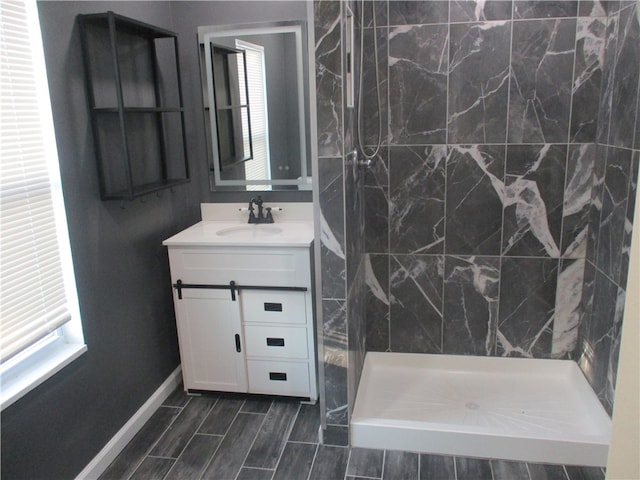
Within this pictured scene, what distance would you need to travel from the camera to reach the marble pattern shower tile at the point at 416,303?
9.48 ft

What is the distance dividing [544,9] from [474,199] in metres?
0.97

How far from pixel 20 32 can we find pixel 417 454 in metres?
2.34

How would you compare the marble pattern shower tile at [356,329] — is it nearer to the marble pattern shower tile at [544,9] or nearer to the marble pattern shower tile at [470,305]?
the marble pattern shower tile at [470,305]

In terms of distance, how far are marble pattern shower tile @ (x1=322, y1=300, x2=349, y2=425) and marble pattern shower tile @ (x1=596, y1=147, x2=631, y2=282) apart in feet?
4.05

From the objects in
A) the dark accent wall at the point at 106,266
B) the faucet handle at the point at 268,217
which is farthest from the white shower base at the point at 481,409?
the dark accent wall at the point at 106,266

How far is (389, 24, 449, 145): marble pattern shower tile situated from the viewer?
103 inches

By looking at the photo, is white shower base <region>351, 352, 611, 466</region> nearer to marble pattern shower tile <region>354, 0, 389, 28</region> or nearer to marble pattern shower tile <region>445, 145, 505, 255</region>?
marble pattern shower tile <region>445, 145, 505, 255</region>

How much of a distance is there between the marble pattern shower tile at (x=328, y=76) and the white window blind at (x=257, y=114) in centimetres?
92

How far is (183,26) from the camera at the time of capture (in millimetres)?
2859

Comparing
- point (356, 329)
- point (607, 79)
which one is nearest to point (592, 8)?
point (607, 79)

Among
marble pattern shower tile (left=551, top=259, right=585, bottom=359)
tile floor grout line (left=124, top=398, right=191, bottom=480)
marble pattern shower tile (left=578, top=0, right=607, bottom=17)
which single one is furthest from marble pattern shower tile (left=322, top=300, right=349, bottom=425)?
marble pattern shower tile (left=578, top=0, right=607, bottom=17)

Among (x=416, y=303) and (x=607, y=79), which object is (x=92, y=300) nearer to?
(x=416, y=303)

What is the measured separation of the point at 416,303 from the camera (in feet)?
9.66

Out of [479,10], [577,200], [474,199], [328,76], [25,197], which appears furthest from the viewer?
[474,199]
